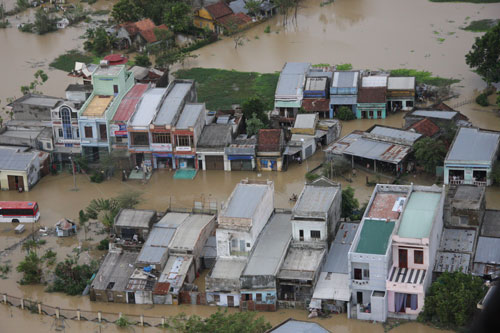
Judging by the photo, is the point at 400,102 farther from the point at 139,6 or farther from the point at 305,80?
the point at 139,6

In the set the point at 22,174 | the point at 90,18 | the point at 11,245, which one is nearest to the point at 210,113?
the point at 22,174

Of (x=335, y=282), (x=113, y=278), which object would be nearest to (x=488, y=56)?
(x=335, y=282)

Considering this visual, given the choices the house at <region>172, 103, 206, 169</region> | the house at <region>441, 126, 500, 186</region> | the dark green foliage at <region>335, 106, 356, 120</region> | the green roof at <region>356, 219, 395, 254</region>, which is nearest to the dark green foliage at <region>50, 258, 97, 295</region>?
the house at <region>172, 103, 206, 169</region>

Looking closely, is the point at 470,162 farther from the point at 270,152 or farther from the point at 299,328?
the point at 299,328

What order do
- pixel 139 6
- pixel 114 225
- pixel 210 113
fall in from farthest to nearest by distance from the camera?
pixel 139 6
pixel 210 113
pixel 114 225

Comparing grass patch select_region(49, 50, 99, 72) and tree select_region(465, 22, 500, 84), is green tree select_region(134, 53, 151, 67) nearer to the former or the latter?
grass patch select_region(49, 50, 99, 72)

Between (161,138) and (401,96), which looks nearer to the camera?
(161,138)

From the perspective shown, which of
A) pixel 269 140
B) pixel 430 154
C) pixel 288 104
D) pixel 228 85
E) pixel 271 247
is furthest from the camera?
pixel 228 85
